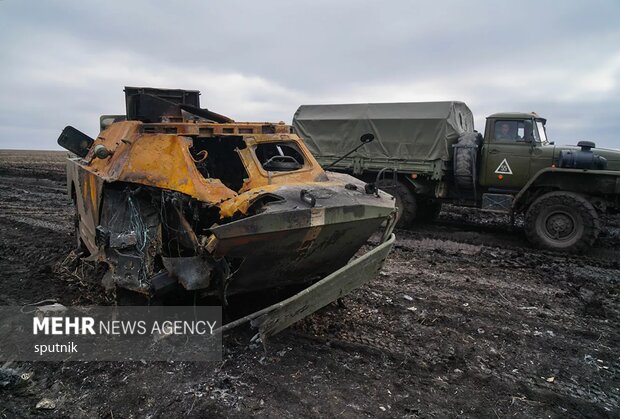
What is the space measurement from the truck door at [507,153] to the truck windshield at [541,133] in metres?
0.30

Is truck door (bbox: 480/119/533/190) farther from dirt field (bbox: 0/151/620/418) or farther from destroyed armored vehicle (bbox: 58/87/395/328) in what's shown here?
destroyed armored vehicle (bbox: 58/87/395/328)

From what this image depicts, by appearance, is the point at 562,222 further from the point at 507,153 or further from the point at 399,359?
the point at 399,359

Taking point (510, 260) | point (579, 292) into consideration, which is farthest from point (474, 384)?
point (510, 260)

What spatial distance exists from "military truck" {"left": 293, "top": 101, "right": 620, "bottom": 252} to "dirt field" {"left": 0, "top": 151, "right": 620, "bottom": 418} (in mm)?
1752

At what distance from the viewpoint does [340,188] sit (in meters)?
4.84

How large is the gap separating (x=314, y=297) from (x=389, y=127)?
7680mm

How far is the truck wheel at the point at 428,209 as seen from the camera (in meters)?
11.5

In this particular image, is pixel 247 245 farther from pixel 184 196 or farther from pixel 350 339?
pixel 350 339

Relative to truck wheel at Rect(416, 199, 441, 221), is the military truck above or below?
above

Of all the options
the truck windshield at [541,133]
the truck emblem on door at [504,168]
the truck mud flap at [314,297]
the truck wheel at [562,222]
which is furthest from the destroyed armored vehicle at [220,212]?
the truck windshield at [541,133]

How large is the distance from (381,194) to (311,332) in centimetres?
158

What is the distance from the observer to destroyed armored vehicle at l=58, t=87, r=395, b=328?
405cm

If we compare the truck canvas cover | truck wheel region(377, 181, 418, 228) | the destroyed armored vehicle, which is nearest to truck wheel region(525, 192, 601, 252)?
the truck canvas cover

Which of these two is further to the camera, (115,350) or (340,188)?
(340,188)
